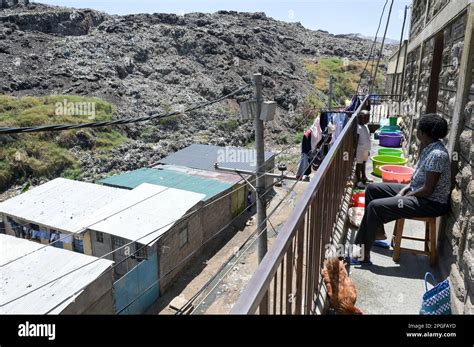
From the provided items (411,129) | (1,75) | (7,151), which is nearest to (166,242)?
(411,129)

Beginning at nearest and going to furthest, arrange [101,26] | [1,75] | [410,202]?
[410,202], [1,75], [101,26]

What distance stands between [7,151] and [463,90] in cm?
3238

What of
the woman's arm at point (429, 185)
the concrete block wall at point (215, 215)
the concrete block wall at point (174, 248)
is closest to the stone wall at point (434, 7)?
the woman's arm at point (429, 185)

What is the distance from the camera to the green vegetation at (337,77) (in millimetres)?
53625

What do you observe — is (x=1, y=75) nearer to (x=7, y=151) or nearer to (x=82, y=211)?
(x=7, y=151)

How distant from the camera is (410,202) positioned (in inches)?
133

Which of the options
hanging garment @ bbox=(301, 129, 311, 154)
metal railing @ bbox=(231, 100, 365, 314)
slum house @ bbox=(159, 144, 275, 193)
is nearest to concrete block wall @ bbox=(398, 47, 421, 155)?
hanging garment @ bbox=(301, 129, 311, 154)

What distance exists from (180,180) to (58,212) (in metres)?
6.19

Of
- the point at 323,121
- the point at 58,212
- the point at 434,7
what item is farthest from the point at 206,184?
the point at 434,7

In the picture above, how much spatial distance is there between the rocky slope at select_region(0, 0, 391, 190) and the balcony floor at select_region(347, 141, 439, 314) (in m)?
27.3

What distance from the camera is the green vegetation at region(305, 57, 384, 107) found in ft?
176

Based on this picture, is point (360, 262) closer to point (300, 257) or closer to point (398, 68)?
point (300, 257)

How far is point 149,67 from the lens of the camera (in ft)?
152

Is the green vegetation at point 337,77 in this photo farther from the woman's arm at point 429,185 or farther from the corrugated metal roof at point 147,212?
the woman's arm at point 429,185
